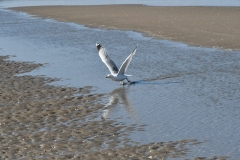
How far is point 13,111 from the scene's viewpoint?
1111cm

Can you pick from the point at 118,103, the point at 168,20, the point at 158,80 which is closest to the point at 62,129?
the point at 118,103

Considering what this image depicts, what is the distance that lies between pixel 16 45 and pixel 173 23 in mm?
8037

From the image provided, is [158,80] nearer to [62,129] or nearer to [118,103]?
[118,103]

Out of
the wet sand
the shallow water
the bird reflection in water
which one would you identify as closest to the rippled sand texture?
the bird reflection in water

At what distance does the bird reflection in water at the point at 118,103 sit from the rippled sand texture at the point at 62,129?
0.17 m

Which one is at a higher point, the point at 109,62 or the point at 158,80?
the point at 109,62

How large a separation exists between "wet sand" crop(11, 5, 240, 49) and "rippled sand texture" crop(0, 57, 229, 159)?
7.86m

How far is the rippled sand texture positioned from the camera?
836 cm

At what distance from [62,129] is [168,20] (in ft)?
59.3

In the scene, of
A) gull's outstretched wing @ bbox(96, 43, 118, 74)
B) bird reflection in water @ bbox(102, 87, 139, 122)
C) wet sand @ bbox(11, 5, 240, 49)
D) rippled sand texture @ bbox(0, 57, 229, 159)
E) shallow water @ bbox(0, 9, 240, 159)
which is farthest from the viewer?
wet sand @ bbox(11, 5, 240, 49)

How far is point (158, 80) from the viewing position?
13.8 m

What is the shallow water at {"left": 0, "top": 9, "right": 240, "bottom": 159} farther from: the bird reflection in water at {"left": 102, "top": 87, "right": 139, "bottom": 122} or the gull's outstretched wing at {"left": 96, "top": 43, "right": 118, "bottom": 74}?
the gull's outstretched wing at {"left": 96, "top": 43, "right": 118, "bottom": 74}
